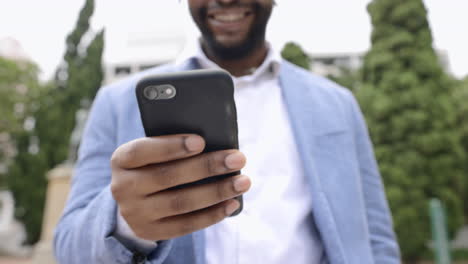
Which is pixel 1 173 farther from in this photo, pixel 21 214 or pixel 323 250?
pixel 323 250

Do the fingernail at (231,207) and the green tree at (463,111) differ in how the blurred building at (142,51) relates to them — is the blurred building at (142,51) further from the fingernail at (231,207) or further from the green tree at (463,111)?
the fingernail at (231,207)

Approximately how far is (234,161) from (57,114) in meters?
17.7

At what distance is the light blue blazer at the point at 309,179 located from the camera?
1.04m

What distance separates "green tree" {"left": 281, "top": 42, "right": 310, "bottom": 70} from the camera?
275 inches

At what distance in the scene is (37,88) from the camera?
16.6 metres

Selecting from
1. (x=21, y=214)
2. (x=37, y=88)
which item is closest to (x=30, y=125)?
(x=37, y=88)

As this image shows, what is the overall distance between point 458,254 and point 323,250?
49.2 ft

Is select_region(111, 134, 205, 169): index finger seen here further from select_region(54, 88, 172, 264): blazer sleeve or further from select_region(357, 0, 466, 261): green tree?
select_region(357, 0, 466, 261): green tree

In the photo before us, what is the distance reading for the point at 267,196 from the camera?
53.2 inches

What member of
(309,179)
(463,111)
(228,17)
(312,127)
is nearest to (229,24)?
(228,17)

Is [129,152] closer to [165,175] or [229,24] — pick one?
[165,175]

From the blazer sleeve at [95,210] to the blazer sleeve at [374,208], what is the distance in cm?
91

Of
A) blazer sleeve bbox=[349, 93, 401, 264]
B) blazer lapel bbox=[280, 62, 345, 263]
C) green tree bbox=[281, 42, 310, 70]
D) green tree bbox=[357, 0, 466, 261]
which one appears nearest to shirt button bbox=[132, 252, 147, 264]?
blazer lapel bbox=[280, 62, 345, 263]

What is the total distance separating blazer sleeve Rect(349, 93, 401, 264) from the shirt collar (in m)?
0.38
